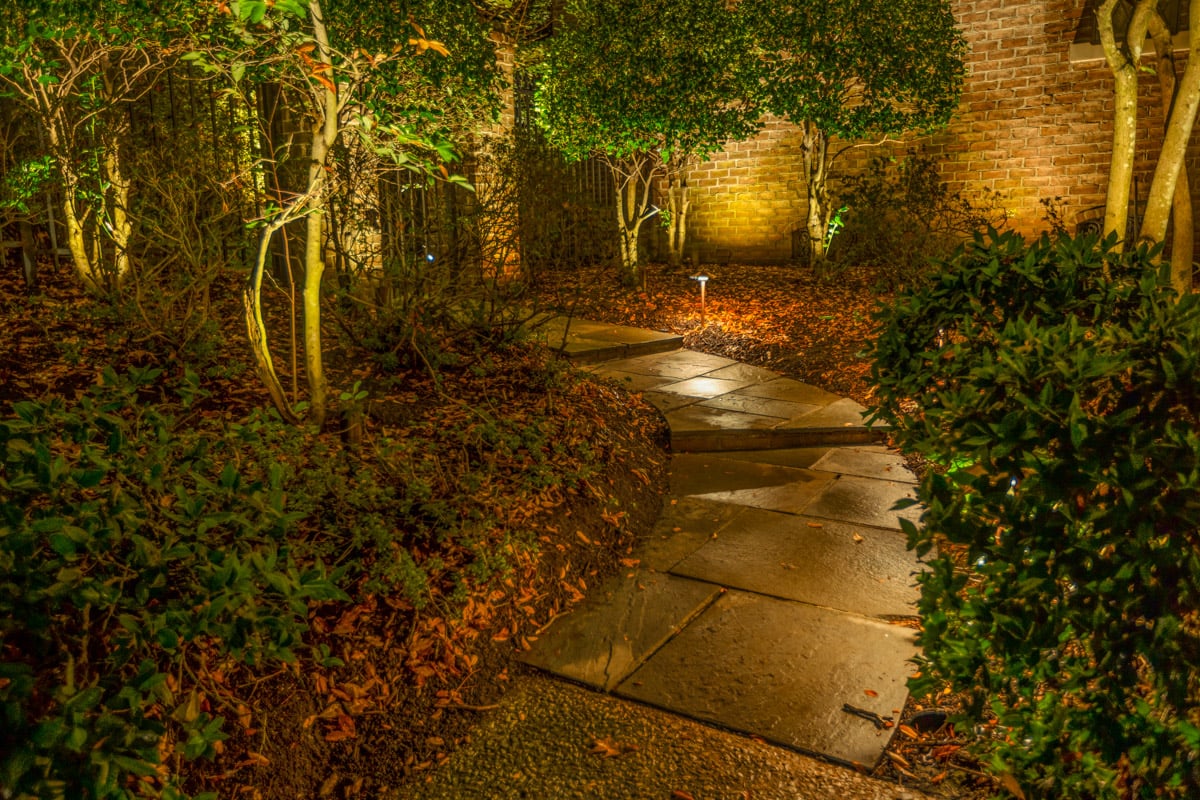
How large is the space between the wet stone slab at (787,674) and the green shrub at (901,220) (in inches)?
211

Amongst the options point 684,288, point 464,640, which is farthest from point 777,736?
point 684,288

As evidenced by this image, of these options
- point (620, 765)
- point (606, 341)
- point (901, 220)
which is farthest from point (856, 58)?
point (620, 765)

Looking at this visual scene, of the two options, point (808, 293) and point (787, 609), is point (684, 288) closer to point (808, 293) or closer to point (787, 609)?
point (808, 293)

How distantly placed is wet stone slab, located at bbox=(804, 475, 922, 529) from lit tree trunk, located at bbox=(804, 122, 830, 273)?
5.95 meters

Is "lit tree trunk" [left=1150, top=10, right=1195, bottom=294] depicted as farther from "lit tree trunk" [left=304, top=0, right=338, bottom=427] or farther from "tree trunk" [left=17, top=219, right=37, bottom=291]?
"tree trunk" [left=17, top=219, right=37, bottom=291]

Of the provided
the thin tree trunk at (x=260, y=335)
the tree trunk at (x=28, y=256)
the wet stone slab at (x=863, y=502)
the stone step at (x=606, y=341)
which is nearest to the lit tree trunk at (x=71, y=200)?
the tree trunk at (x=28, y=256)

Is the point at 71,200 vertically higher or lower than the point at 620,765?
higher

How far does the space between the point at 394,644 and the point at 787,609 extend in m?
1.71

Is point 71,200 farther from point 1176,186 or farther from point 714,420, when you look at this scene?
point 1176,186

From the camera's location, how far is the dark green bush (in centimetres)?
196

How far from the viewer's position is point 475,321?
6.20 m

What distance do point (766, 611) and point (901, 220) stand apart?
7436 mm

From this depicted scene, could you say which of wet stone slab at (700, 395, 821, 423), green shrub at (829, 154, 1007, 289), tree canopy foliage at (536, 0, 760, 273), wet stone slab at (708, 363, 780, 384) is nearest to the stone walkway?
wet stone slab at (700, 395, 821, 423)

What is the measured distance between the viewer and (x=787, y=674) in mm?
3432
